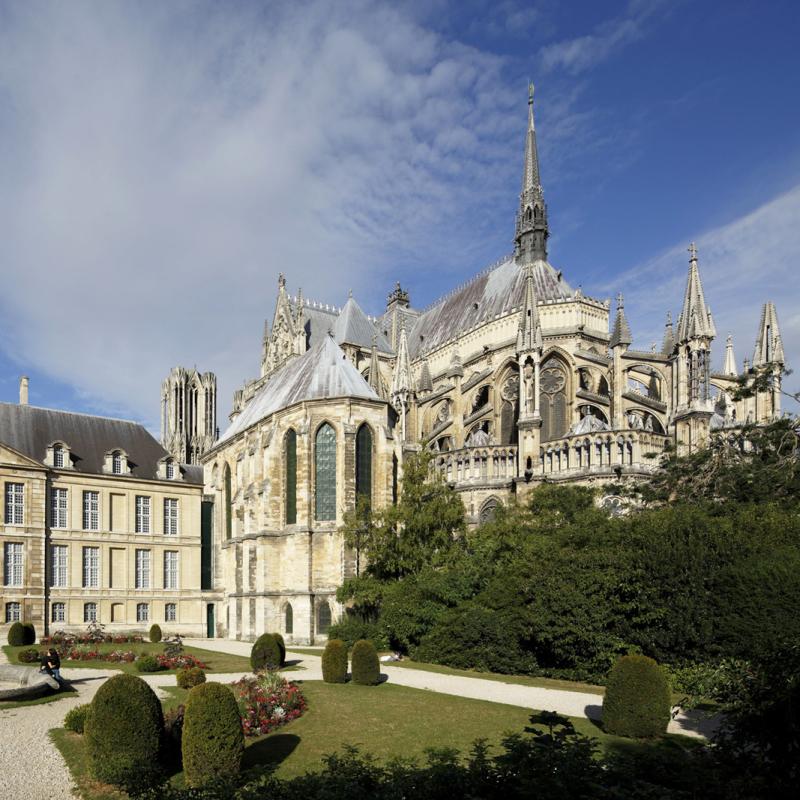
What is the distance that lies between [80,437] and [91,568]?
7.73 m

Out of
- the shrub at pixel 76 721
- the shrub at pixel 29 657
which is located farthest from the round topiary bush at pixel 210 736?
the shrub at pixel 29 657

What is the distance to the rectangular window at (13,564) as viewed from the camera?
35.1 meters

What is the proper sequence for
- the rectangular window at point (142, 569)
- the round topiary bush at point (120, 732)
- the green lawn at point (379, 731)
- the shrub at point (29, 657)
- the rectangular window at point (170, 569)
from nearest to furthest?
the round topiary bush at point (120, 732)
the green lawn at point (379, 731)
the shrub at point (29, 657)
the rectangular window at point (142, 569)
the rectangular window at point (170, 569)

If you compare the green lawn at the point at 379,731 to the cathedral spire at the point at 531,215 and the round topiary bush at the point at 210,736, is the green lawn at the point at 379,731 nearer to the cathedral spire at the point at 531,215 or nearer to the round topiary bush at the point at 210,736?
the round topiary bush at the point at 210,736

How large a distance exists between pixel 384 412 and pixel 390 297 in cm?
3613

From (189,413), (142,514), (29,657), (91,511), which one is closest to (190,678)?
(29,657)

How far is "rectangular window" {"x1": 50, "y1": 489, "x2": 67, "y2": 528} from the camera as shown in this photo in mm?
37469

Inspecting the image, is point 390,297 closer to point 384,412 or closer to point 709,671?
point 384,412

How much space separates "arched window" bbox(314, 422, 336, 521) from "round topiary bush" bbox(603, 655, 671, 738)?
2034 centimetres

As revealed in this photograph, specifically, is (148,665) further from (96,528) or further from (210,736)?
(96,528)

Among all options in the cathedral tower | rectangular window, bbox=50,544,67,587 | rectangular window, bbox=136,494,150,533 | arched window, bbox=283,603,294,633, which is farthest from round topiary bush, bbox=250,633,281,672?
the cathedral tower

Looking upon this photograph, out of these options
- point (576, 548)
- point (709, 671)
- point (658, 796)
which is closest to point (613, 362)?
point (576, 548)

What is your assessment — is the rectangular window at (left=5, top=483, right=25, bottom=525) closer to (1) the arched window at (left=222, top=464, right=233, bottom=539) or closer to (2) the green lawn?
(1) the arched window at (left=222, top=464, right=233, bottom=539)

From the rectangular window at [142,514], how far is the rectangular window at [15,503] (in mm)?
6299
